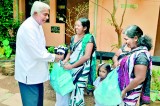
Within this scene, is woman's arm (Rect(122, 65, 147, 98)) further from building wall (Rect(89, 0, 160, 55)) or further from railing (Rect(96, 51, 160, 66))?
building wall (Rect(89, 0, 160, 55))

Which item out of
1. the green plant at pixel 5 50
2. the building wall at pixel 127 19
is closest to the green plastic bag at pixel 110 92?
the building wall at pixel 127 19

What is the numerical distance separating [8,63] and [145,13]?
13.2 ft

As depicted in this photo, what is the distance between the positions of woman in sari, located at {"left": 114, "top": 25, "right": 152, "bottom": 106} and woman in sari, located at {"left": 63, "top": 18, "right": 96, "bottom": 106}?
75cm

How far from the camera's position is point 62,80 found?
10.8ft

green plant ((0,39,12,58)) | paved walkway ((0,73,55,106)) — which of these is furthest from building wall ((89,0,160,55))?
paved walkway ((0,73,55,106))

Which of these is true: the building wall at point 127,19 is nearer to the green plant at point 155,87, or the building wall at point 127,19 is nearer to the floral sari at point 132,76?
the green plant at point 155,87

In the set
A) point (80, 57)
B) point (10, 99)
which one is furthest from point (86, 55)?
point (10, 99)

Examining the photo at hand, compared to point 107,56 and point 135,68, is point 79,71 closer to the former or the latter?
point 135,68

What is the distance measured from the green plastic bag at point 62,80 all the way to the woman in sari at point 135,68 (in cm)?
89

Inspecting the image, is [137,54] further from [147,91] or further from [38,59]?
[38,59]

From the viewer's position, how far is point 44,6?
287 cm

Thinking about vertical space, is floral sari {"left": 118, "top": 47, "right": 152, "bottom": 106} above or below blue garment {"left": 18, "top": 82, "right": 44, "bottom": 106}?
above

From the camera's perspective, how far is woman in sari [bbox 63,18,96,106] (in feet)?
10.7

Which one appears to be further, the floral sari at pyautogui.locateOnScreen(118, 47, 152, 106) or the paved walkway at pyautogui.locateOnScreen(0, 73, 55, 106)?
the paved walkway at pyautogui.locateOnScreen(0, 73, 55, 106)
